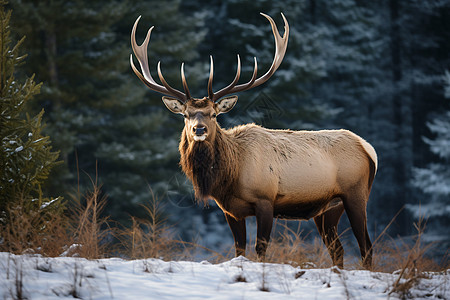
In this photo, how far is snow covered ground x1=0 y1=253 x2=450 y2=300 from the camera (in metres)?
3.86

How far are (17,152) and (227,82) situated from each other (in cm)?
1450

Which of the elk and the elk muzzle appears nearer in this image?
the elk muzzle

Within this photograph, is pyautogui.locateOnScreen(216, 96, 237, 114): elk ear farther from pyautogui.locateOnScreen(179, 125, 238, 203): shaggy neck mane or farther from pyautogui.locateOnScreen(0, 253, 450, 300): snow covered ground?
pyautogui.locateOnScreen(0, 253, 450, 300): snow covered ground

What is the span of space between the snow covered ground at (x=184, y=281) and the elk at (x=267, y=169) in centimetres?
133

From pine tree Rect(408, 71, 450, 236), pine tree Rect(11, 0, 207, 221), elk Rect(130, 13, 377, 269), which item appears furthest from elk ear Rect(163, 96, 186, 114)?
pine tree Rect(408, 71, 450, 236)

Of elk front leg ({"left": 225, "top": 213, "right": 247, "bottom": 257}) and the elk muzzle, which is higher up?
the elk muzzle

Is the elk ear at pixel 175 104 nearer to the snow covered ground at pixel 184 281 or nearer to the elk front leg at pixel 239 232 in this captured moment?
the elk front leg at pixel 239 232

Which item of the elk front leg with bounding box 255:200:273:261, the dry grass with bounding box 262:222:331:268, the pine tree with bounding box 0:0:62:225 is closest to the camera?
the dry grass with bounding box 262:222:331:268

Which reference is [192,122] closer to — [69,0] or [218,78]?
[69,0]

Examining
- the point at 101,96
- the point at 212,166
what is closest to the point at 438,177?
the point at 101,96

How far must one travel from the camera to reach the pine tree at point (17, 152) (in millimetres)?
5625

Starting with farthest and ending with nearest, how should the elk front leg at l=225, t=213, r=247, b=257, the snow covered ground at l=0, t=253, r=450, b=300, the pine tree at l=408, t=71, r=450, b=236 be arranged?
the pine tree at l=408, t=71, r=450, b=236 → the elk front leg at l=225, t=213, r=247, b=257 → the snow covered ground at l=0, t=253, r=450, b=300

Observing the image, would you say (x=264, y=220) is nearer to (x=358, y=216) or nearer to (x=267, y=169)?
(x=267, y=169)

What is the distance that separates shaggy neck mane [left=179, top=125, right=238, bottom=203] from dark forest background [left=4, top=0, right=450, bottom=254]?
5945mm
